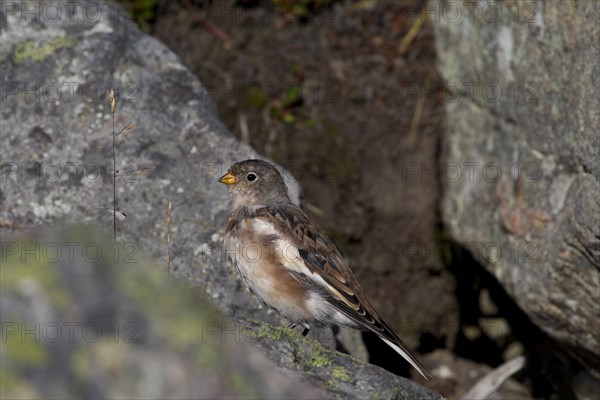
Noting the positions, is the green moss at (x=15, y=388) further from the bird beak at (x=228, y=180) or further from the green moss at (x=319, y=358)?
the bird beak at (x=228, y=180)

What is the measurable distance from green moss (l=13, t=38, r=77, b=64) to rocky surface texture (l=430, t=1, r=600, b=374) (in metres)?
3.00

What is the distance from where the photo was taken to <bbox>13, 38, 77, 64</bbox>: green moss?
593 centimetres

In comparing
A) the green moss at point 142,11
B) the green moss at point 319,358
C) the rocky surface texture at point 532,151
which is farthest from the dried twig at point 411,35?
the green moss at point 319,358

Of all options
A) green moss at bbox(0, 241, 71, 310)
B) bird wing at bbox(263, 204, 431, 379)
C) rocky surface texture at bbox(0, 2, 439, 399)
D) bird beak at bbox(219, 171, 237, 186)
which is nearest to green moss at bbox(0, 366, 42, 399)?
green moss at bbox(0, 241, 71, 310)

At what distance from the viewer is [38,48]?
5957mm

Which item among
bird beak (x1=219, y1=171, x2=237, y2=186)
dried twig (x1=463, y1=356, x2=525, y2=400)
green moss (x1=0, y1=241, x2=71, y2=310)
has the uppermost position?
green moss (x1=0, y1=241, x2=71, y2=310)

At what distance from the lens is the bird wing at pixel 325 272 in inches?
207

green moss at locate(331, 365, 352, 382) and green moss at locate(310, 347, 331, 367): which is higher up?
green moss at locate(331, 365, 352, 382)

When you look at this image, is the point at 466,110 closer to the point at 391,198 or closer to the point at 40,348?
the point at 391,198


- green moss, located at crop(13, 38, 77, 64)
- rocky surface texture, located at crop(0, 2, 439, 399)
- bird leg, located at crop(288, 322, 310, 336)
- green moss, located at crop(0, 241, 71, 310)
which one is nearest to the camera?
green moss, located at crop(0, 241, 71, 310)

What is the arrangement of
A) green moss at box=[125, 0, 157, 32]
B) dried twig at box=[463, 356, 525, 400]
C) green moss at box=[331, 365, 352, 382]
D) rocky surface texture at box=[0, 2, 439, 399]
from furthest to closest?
green moss at box=[125, 0, 157, 32] < dried twig at box=[463, 356, 525, 400] < rocky surface texture at box=[0, 2, 439, 399] < green moss at box=[331, 365, 352, 382]

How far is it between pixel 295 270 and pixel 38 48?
226cm

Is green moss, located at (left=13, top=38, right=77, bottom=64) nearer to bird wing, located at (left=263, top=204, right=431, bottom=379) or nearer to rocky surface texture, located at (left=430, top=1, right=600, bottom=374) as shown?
bird wing, located at (left=263, top=204, right=431, bottom=379)

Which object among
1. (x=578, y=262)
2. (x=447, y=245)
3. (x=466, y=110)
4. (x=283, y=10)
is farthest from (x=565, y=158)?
(x=283, y=10)
